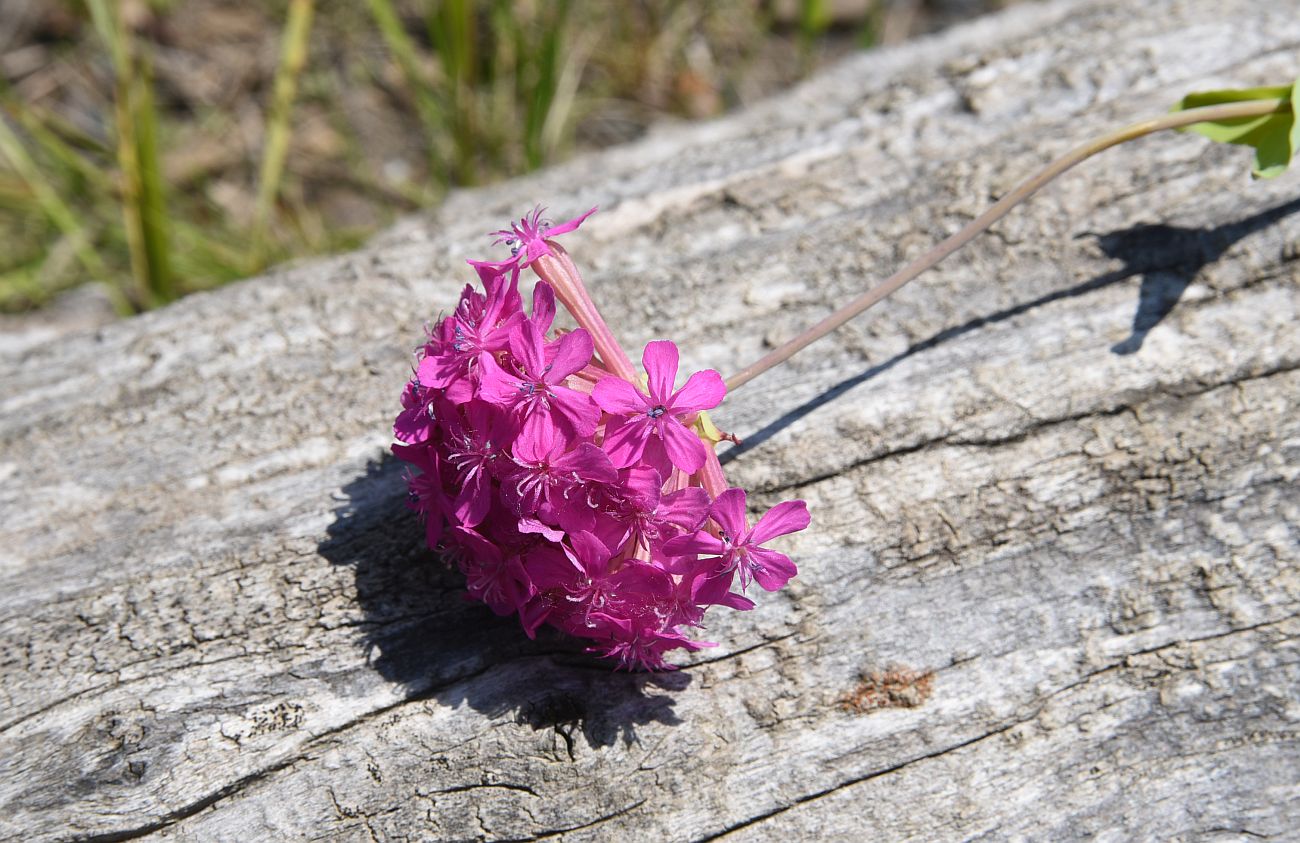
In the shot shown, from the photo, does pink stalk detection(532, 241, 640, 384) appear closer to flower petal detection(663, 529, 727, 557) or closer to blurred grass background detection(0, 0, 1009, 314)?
flower petal detection(663, 529, 727, 557)

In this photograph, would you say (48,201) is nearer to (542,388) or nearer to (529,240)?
(529,240)

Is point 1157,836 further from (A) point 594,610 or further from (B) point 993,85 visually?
(B) point 993,85

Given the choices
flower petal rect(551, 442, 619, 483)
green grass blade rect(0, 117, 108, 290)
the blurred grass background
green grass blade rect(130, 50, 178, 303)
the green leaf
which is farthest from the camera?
the blurred grass background

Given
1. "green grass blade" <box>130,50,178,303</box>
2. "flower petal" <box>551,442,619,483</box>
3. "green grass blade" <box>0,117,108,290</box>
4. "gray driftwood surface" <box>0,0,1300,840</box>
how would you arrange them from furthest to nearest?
1. "green grass blade" <box>0,117,108,290</box>
2. "green grass blade" <box>130,50,178,303</box>
3. "gray driftwood surface" <box>0,0,1300,840</box>
4. "flower petal" <box>551,442,619,483</box>

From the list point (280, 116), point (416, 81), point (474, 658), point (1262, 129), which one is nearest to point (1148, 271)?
point (1262, 129)

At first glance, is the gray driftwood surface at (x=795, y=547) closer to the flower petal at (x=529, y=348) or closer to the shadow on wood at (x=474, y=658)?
the shadow on wood at (x=474, y=658)

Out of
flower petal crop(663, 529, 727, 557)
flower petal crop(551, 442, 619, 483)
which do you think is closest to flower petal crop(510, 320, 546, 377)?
flower petal crop(551, 442, 619, 483)
